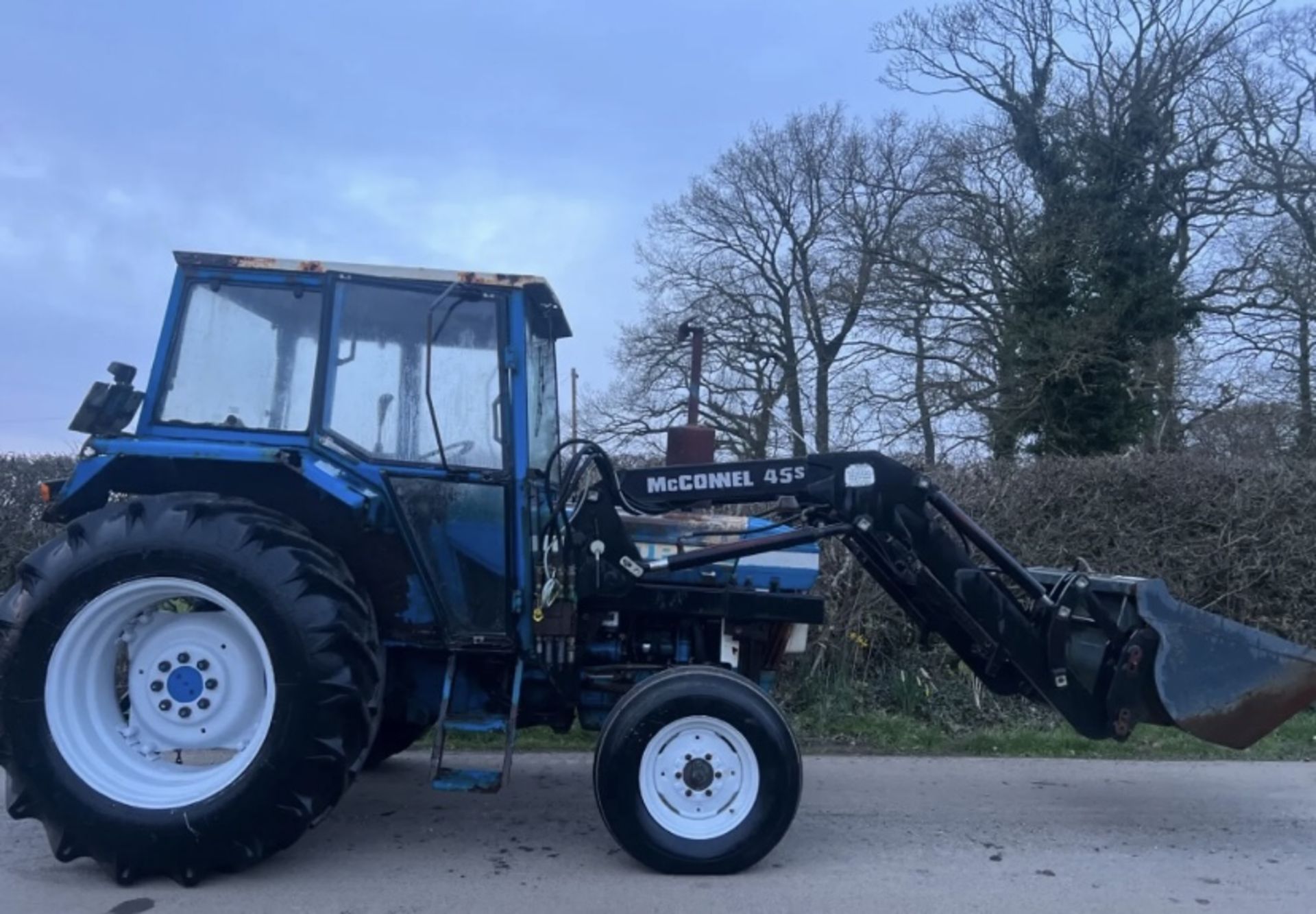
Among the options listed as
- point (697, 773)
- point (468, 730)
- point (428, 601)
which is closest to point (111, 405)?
point (428, 601)

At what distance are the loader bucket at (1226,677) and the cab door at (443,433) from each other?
306 cm

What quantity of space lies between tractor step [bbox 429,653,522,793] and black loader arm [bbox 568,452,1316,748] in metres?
0.67

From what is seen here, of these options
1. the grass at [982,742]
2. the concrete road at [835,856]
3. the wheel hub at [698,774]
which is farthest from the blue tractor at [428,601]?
the grass at [982,742]

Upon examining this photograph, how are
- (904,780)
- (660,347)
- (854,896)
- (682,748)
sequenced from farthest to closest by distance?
(660,347) → (904,780) → (682,748) → (854,896)

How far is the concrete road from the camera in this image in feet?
→ 15.5

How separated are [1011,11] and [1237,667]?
2202 cm

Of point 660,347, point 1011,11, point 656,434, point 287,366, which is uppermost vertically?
point 1011,11

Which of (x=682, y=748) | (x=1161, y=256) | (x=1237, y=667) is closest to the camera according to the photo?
(x=682, y=748)

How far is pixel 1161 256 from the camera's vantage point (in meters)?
21.7

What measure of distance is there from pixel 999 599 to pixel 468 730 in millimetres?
2598

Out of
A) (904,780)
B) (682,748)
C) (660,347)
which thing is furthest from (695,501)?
(660,347)

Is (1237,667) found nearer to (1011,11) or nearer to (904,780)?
(904,780)

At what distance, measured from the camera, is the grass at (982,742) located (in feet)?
25.2

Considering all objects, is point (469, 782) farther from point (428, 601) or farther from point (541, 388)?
point (541, 388)
